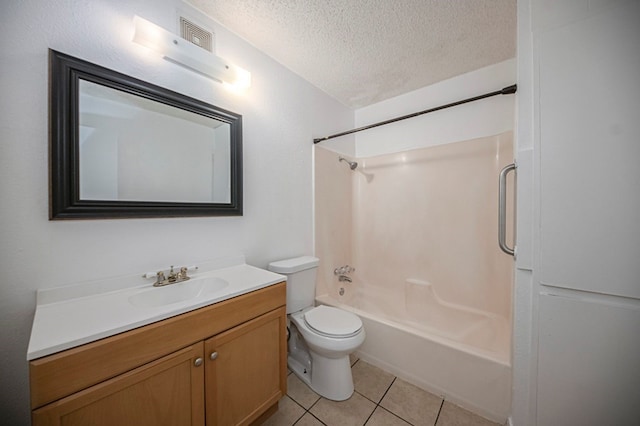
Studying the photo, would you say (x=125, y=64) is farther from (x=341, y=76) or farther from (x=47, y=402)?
(x=341, y=76)

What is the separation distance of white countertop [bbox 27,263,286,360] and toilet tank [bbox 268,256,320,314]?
→ 0.40m

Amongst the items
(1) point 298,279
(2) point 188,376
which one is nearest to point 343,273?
(1) point 298,279

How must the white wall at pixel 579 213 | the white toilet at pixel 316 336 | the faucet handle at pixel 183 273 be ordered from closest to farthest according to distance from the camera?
the white wall at pixel 579 213 < the faucet handle at pixel 183 273 < the white toilet at pixel 316 336

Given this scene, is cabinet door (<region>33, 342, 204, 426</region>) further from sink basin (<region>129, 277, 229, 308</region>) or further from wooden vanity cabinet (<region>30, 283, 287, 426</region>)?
sink basin (<region>129, 277, 229, 308</region>)

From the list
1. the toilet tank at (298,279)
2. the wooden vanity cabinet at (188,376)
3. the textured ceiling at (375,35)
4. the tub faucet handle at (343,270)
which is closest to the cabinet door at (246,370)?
the wooden vanity cabinet at (188,376)

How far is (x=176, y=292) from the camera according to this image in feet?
3.73

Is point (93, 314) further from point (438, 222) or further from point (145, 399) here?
point (438, 222)

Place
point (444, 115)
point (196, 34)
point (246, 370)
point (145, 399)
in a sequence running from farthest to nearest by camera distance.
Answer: point (444, 115)
point (196, 34)
point (246, 370)
point (145, 399)

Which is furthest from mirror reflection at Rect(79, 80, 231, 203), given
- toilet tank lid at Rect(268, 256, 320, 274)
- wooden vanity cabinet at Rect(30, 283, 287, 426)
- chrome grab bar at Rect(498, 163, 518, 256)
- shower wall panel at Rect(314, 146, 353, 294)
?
chrome grab bar at Rect(498, 163, 518, 256)

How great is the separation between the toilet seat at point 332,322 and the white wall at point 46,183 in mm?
512

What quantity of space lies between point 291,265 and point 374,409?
985 mm

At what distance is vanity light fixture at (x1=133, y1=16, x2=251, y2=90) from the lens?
105 cm

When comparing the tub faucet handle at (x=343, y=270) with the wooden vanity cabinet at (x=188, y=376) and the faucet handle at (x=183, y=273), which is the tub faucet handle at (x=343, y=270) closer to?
the wooden vanity cabinet at (x=188, y=376)

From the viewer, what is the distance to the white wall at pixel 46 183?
824 millimetres
